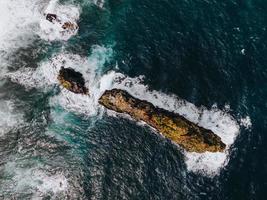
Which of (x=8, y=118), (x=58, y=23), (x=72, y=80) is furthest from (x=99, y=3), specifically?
(x=8, y=118)

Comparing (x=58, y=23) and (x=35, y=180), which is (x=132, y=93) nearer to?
(x=58, y=23)

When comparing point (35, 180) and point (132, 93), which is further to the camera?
point (132, 93)

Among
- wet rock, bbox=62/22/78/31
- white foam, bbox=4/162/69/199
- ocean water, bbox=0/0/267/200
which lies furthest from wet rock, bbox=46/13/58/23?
white foam, bbox=4/162/69/199

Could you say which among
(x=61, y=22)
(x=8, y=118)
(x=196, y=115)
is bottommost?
(x=8, y=118)

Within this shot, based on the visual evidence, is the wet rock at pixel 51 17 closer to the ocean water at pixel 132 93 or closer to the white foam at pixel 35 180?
the ocean water at pixel 132 93

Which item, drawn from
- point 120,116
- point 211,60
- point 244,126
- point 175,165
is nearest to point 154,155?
point 175,165

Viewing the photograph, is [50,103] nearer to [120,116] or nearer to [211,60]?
[120,116]

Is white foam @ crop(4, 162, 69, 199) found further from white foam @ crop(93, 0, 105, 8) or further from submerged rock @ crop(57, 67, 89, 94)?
white foam @ crop(93, 0, 105, 8)

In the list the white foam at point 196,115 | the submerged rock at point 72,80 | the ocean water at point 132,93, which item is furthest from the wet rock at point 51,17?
the white foam at point 196,115
